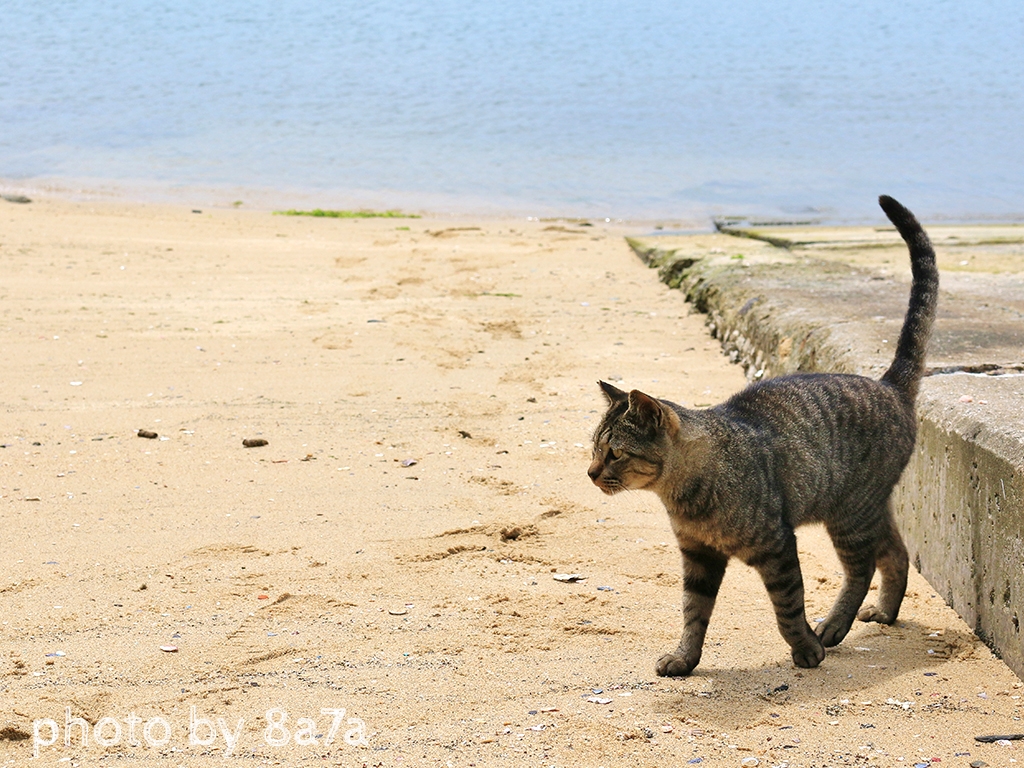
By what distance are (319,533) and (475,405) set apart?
1.90 meters

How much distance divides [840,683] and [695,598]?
484mm

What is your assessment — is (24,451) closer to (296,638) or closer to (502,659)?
(296,638)

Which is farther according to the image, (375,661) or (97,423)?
(97,423)

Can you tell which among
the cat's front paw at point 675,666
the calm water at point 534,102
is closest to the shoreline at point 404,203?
the calm water at point 534,102

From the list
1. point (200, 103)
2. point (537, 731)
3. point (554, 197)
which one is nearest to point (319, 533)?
point (537, 731)

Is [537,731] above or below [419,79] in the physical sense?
below

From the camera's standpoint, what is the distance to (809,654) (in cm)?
328

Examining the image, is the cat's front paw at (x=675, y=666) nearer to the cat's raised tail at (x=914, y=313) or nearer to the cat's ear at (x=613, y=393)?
the cat's ear at (x=613, y=393)

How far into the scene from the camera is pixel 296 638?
3418mm

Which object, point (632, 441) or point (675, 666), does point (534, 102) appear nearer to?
point (632, 441)

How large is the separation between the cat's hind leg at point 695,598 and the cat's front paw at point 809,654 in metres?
0.29

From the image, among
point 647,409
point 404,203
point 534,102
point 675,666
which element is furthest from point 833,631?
point 534,102

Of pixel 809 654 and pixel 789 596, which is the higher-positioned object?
pixel 789 596

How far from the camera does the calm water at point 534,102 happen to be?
17.9 m
